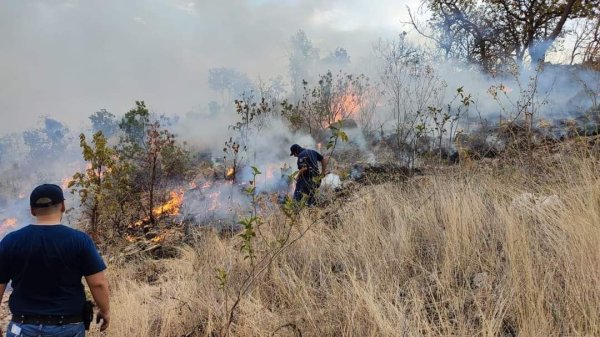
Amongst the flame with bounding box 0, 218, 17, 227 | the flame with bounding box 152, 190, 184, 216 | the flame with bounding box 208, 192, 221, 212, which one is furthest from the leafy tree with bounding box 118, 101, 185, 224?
the flame with bounding box 0, 218, 17, 227

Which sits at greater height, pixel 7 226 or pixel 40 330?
pixel 40 330

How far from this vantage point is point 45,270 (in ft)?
7.48

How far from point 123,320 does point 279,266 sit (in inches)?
52.4

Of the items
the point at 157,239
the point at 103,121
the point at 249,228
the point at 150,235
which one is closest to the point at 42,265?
the point at 249,228

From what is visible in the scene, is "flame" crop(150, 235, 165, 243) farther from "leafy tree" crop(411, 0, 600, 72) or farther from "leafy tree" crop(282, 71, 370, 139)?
"leafy tree" crop(411, 0, 600, 72)

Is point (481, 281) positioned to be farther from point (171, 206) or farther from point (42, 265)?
point (171, 206)

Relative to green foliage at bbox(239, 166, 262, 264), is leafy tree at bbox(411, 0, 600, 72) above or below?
above

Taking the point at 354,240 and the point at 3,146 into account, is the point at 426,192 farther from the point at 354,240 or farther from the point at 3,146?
the point at 3,146

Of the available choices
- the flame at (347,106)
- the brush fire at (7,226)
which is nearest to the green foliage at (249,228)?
the brush fire at (7,226)

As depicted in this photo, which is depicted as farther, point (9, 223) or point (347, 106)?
point (347, 106)

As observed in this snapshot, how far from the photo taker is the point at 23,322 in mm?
2277

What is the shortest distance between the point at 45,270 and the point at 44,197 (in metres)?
0.44

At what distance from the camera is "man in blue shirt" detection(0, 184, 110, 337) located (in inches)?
89.3

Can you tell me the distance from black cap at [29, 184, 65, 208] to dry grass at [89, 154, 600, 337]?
1.16 meters
